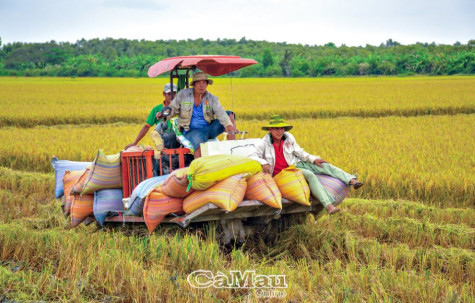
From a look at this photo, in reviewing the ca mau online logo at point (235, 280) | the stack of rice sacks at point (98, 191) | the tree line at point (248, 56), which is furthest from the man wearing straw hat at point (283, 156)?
the tree line at point (248, 56)

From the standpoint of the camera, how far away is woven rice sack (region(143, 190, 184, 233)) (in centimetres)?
466

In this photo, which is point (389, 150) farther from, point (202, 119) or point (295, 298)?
point (295, 298)

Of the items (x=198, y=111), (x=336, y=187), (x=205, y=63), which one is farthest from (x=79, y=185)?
(x=336, y=187)

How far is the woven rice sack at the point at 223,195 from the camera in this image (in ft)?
14.2

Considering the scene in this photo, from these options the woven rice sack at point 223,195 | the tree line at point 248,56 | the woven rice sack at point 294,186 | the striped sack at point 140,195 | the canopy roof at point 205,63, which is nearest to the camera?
the woven rice sack at point 223,195

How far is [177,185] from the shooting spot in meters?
4.57

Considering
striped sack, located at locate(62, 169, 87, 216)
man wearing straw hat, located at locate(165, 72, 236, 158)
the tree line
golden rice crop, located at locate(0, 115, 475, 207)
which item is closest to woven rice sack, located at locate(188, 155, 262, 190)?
man wearing straw hat, located at locate(165, 72, 236, 158)

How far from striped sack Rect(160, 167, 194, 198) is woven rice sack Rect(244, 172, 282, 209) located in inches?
19.5

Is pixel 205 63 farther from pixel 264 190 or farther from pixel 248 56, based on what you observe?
pixel 248 56

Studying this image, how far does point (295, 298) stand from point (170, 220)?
5.02 feet

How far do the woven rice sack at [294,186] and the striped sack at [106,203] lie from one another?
162 cm

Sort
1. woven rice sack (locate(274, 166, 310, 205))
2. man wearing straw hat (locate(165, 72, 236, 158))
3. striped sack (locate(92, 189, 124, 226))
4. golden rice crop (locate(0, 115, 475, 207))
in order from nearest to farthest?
woven rice sack (locate(274, 166, 310, 205))
striped sack (locate(92, 189, 124, 226))
man wearing straw hat (locate(165, 72, 236, 158))
golden rice crop (locate(0, 115, 475, 207))

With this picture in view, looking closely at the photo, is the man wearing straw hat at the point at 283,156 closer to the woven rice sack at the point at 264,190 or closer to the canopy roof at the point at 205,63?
the woven rice sack at the point at 264,190

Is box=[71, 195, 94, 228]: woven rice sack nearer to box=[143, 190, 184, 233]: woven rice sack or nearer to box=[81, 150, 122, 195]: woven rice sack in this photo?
box=[81, 150, 122, 195]: woven rice sack
